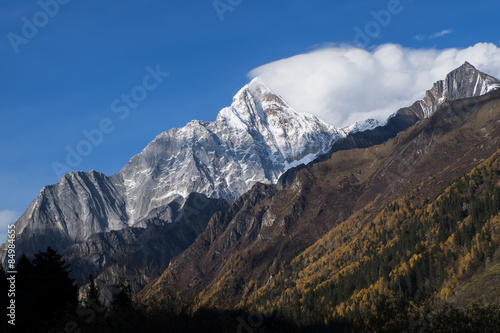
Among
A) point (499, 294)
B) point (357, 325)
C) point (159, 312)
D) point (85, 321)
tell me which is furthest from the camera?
point (499, 294)

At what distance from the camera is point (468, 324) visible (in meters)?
81.1

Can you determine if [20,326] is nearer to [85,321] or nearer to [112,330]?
[85,321]

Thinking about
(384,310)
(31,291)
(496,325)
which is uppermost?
(31,291)

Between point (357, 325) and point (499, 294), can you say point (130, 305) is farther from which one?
point (499, 294)

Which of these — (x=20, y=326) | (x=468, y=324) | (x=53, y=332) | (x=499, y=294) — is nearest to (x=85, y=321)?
(x=53, y=332)

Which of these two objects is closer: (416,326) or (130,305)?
(416,326)

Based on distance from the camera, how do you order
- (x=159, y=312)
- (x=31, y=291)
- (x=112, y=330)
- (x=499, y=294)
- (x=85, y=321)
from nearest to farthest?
(x=112, y=330), (x=85, y=321), (x=159, y=312), (x=31, y=291), (x=499, y=294)

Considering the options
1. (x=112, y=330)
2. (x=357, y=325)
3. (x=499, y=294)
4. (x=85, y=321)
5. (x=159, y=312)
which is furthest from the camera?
(x=499, y=294)

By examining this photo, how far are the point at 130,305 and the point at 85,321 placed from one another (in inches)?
386

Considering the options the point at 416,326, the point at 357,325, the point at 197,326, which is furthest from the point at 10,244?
the point at 416,326

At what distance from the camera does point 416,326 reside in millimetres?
75688

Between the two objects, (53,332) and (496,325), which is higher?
(53,332)

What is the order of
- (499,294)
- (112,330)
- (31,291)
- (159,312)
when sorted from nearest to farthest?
(112,330) → (159,312) → (31,291) → (499,294)

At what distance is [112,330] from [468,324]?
165 ft
